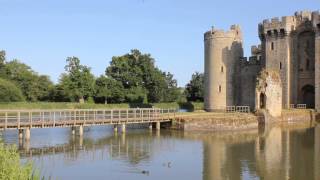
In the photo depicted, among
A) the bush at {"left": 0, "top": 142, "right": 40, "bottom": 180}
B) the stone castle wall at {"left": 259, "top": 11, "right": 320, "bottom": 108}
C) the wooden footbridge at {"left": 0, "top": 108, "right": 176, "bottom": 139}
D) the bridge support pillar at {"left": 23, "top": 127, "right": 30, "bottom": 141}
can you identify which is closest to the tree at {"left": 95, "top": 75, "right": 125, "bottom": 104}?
the stone castle wall at {"left": 259, "top": 11, "right": 320, "bottom": 108}

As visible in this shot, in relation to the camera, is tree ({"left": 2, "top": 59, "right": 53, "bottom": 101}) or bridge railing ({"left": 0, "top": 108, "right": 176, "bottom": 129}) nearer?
bridge railing ({"left": 0, "top": 108, "right": 176, "bottom": 129})

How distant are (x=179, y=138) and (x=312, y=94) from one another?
23024 mm

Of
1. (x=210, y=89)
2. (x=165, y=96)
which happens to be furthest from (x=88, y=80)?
(x=210, y=89)

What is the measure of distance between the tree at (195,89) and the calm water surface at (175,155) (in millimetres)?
39984

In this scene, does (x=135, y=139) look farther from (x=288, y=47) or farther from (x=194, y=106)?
(x=194, y=106)

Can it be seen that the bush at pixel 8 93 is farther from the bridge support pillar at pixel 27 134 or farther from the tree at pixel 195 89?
the bridge support pillar at pixel 27 134

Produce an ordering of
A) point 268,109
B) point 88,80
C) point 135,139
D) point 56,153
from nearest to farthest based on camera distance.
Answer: point 56,153
point 135,139
point 268,109
point 88,80

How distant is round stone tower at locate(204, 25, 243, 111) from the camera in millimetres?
46000

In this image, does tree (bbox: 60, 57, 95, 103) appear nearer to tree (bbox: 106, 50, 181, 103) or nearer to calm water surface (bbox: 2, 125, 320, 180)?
tree (bbox: 106, 50, 181, 103)

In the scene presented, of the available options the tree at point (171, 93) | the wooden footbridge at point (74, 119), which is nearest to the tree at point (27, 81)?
the tree at point (171, 93)

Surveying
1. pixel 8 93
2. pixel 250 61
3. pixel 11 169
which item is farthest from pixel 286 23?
pixel 11 169

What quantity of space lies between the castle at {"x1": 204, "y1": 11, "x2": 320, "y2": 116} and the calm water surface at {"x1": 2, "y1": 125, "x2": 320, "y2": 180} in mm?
14797

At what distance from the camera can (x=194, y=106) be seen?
201 ft

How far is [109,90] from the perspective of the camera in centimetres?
5888
